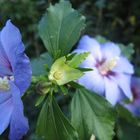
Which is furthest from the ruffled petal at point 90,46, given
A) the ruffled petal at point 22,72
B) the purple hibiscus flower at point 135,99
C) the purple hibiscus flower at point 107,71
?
the ruffled petal at point 22,72

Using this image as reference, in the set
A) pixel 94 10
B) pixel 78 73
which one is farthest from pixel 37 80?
pixel 94 10

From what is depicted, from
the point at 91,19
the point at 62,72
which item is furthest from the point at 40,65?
the point at 91,19

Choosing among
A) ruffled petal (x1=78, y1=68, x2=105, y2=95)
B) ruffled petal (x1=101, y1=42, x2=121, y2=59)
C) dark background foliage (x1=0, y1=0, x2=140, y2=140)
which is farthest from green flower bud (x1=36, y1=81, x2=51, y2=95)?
dark background foliage (x1=0, y1=0, x2=140, y2=140)

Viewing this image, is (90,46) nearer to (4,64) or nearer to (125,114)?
(125,114)

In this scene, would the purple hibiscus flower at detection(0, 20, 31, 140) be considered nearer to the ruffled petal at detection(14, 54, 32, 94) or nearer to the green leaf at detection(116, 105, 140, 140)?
the ruffled petal at detection(14, 54, 32, 94)

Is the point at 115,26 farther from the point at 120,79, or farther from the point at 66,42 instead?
the point at 66,42

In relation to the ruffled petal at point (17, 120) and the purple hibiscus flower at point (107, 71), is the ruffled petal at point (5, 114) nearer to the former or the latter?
the ruffled petal at point (17, 120)
